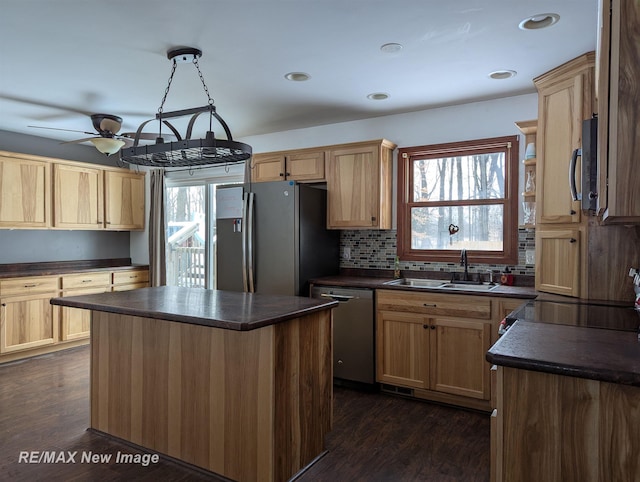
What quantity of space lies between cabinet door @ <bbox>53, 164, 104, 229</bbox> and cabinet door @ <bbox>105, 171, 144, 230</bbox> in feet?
0.36

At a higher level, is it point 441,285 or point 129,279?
point 441,285

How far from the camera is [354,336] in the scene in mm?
3682

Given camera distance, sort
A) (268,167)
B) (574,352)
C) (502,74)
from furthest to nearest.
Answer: (268,167) → (502,74) → (574,352)

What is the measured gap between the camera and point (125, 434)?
2.73m

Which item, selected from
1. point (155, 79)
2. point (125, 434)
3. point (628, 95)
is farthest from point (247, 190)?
point (628, 95)

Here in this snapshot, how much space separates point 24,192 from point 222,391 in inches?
146

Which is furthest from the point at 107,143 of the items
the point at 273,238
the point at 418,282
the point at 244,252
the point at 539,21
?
the point at 539,21

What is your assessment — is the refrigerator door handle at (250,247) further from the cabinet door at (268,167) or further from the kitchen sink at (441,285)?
the kitchen sink at (441,285)

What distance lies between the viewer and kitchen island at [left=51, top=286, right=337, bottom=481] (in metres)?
2.18

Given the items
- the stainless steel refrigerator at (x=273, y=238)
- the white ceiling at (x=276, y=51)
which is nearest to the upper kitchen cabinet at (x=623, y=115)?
the white ceiling at (x=276, y=51)

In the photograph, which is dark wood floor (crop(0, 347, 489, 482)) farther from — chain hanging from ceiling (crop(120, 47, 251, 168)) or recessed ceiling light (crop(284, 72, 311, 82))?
recessed ceiling light (crop(284, 72, 311, 82))

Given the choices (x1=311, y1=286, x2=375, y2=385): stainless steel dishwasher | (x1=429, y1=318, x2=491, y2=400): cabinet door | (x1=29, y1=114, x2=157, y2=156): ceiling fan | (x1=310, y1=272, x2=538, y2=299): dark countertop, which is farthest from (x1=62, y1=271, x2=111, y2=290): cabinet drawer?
(x1=429, y1=318, x2=491, y2=400): cabinet door

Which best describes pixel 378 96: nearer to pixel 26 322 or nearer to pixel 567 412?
pixel 567 412

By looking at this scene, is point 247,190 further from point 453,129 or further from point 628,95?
point 628,95
